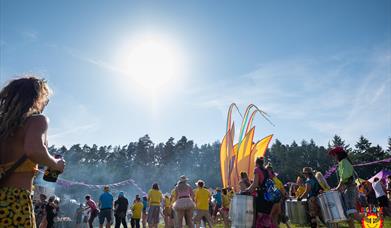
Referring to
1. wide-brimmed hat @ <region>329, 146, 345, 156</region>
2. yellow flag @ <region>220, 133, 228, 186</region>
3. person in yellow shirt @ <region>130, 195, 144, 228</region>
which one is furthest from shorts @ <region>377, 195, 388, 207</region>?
yellow flag @ <region>220, 133, 228, 186</region>

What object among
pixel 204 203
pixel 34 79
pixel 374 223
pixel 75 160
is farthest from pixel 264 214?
pixel 75 160

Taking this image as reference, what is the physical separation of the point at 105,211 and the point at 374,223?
10110mm

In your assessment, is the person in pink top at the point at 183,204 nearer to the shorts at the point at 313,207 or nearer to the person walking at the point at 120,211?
the shorts at the point at 313,207

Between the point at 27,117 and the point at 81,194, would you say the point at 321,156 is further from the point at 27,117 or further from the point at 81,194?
the point at 27,117

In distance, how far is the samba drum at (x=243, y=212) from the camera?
22.8 ft

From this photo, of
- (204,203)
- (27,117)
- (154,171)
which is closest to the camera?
(27,117)

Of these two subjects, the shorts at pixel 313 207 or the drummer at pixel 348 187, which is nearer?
the drummer at pixel 348 187

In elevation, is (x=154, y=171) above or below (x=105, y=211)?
above

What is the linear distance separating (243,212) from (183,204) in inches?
148

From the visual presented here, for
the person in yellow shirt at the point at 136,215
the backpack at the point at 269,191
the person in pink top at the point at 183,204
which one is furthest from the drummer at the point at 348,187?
the person in yellow shirt at the point at 136,215

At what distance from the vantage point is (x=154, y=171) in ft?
296

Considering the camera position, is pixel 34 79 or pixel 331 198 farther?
pixel 331 198

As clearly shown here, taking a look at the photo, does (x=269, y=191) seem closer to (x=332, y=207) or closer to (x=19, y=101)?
(x=332, y=207)

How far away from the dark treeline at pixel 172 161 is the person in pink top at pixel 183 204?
66.9 m
